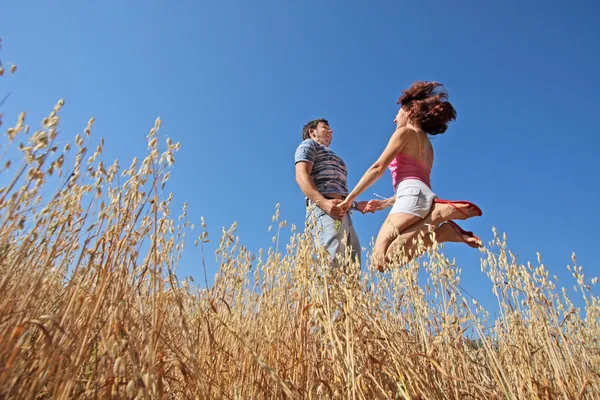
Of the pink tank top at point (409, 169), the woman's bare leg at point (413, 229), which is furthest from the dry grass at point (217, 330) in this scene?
the pink tank top at point (409, 169)

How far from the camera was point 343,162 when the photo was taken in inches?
118

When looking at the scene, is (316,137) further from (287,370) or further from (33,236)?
(33,236)

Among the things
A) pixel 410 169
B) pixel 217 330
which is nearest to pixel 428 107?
pixel 410 169

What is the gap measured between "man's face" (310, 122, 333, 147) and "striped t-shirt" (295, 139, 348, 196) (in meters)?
0.18

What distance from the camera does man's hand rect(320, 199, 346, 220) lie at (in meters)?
2.45

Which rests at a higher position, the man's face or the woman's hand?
the man's face

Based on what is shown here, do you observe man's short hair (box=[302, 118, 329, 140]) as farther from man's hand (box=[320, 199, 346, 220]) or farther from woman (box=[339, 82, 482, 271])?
man's hand (box=[320, 199, 346, 220])

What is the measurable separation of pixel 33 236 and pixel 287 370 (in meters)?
0.99

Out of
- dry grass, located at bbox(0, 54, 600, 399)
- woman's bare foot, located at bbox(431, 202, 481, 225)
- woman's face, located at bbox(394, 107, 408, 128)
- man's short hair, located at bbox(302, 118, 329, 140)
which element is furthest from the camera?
man's short hair, located at bbox(302, 118, 329, 140)

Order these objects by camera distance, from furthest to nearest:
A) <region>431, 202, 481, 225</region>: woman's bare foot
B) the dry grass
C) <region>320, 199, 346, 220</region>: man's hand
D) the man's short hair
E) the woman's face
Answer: the man's short hair, the woman's face, <region>320, 199, 346, 220</region>: man's hand, <region>431, 202, 481, 225</region>: woman's bare foot, the dry grass

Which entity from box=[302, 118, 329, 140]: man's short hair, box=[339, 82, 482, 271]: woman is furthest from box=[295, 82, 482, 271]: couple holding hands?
box=[302, 118, 329, 140]: man's short hair

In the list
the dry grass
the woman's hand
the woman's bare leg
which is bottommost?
the dry grass

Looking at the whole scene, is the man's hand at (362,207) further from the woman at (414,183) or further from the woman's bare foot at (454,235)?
the woman's bare foot at (454,235)

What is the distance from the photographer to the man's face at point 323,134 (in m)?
3.06
